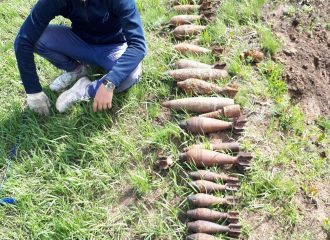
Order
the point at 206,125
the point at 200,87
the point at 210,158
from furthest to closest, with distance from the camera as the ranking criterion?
the point at 200,87
the point at 206,125
the point at 210,158

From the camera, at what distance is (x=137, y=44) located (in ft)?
11.7

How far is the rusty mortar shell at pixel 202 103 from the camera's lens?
361cm

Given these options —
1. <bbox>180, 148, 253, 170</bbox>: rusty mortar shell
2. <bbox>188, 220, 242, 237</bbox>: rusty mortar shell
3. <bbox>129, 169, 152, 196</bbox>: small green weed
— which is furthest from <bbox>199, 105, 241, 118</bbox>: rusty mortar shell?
<bbox>188, 220, 242, 237</bbox>: rusty mortar shell

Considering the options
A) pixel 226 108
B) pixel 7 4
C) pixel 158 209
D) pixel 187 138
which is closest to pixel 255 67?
pixel 226 108

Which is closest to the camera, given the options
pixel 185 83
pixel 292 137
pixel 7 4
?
pixel 292 137

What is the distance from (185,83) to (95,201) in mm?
1273

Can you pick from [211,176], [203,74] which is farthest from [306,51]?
[211,176]

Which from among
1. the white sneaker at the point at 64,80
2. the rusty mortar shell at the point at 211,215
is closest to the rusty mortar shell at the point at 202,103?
the rusty mortar shell at the point at 211,215

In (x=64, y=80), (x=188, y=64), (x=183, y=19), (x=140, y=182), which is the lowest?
(x=140, y=182)

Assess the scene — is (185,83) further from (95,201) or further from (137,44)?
(95,201)

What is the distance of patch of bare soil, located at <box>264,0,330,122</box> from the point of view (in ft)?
12.6

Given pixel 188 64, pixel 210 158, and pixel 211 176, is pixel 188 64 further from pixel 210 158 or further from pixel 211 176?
pixel 211 176

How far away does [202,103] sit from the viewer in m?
3.63

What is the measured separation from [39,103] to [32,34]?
621mm
